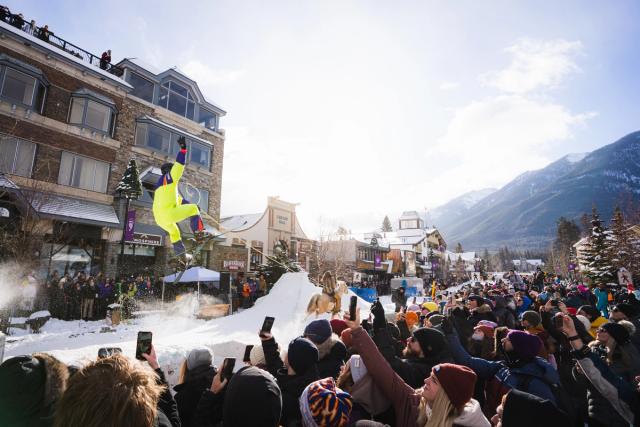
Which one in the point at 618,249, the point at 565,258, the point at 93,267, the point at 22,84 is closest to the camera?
the point at 22,84

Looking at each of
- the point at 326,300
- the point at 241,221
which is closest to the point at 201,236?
the point at 241,221

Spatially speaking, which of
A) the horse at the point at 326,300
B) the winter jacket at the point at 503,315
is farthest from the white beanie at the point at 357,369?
the winter jacket at the point at 503,315

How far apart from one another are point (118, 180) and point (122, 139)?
2.51 metres

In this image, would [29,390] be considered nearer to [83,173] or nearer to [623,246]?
[83,173]

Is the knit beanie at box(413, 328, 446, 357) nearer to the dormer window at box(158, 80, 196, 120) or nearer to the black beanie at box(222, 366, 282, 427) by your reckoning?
the black beanie at box(222, 366, 282, 427)

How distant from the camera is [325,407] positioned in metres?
1.97

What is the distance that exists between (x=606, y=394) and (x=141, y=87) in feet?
81.6

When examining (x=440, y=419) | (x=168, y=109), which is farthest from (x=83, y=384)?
(x=168, y=109)

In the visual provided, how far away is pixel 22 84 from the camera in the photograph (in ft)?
50.4

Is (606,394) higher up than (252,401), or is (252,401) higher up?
(252,401)

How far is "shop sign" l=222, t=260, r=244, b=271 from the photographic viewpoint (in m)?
24.0

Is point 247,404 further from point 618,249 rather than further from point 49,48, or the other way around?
point 618,249

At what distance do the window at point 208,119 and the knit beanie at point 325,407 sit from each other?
24912mm

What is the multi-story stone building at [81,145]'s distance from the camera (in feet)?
48.6
